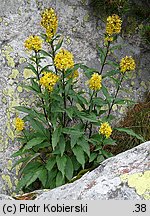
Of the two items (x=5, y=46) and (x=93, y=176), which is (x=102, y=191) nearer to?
(x=93, y=176)

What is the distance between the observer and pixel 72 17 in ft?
18.7

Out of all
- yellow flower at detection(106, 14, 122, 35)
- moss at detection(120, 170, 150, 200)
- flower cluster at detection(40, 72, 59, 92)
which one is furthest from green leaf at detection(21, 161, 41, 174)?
moss at detection(120, 170, 150, 200)

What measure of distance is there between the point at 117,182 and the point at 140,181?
0.16 meters

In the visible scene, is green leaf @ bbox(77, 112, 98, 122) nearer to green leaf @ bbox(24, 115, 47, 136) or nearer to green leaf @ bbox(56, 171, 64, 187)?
green leaf @ bbox(24, 115, 47, 136)

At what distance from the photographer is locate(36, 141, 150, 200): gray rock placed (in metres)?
3.04

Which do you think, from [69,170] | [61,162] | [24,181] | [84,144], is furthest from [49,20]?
[24,181]

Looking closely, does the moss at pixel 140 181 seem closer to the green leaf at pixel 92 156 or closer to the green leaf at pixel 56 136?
the green leaf at pixel 56 136

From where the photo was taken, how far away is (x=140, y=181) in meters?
3.09

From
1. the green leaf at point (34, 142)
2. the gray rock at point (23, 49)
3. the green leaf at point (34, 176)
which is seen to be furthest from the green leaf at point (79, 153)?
the gray rock at point (23, 49)

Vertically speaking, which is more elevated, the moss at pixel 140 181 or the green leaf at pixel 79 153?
the green leaf at pixel 79 153

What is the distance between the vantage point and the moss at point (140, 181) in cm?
302

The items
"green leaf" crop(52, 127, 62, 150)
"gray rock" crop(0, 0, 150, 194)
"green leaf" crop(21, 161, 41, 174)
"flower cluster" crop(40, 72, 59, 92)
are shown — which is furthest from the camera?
"gray rock" crop(0, 0, 150, 194)

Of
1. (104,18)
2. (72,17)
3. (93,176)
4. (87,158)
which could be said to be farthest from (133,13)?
(93,176)

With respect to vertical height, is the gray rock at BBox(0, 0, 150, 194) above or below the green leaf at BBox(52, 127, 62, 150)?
above
